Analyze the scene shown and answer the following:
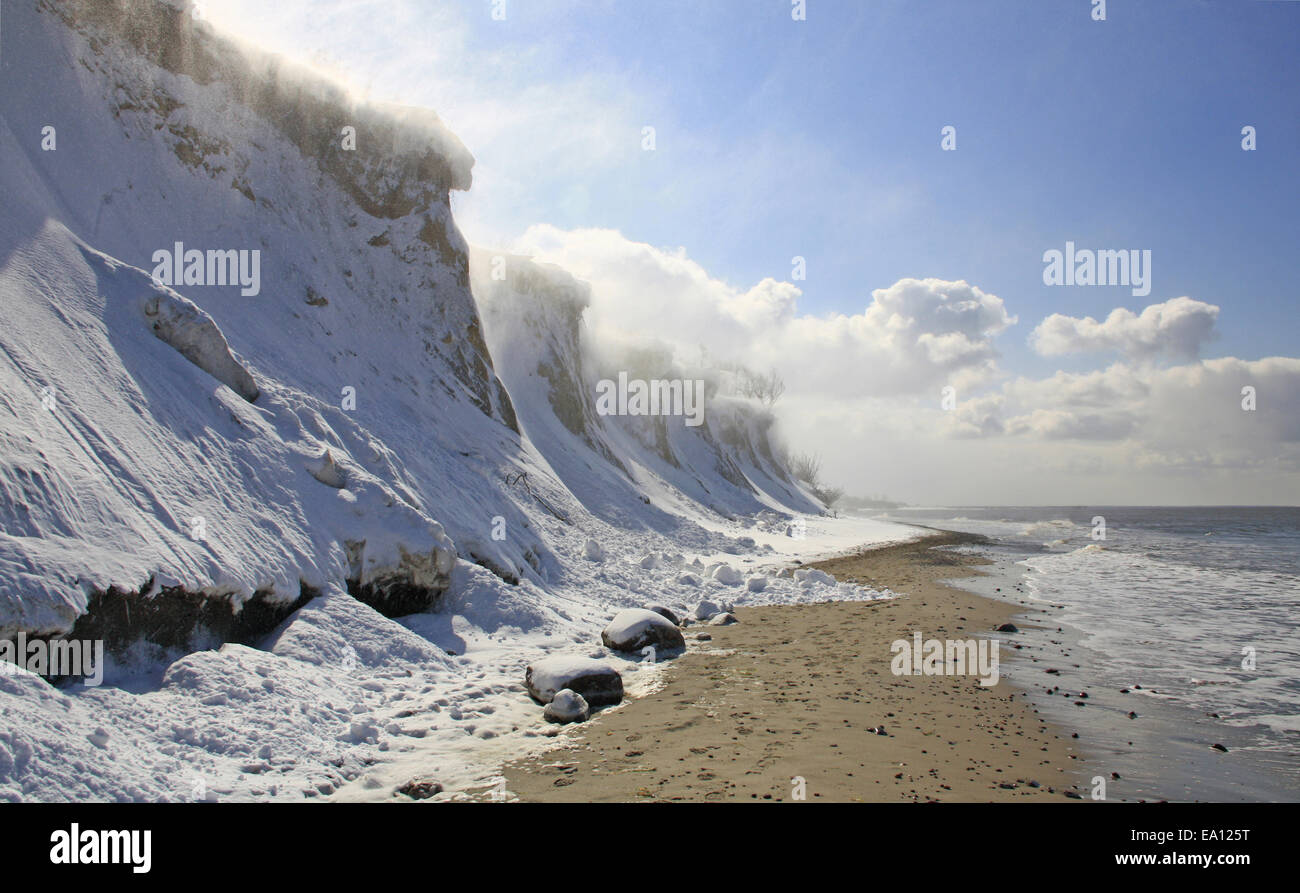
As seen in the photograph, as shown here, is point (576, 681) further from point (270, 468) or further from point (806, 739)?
point (270, 468)

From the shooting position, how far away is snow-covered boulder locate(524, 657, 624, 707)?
766cm

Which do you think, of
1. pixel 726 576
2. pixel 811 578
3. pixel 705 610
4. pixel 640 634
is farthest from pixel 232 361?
pixel 811 578

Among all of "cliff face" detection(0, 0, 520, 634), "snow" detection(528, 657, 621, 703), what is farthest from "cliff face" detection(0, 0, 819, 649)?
"snow" detection(528, 657, 621, 703)

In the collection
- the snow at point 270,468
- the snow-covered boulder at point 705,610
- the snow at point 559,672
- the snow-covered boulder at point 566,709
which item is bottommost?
the snow-covered boulder at point 705,610

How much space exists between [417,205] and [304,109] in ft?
14.4

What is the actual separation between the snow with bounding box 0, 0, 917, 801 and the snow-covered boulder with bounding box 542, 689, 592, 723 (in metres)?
0.18

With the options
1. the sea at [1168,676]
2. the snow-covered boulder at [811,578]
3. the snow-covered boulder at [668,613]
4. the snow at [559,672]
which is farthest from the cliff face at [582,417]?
the snow at [559,672]

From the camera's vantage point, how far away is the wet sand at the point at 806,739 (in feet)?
17.4

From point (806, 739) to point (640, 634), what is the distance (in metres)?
4.28

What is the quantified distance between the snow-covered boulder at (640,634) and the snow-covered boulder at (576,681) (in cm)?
219

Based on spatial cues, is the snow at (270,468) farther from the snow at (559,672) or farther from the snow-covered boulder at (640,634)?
the snow-covered boulder at (640,634)

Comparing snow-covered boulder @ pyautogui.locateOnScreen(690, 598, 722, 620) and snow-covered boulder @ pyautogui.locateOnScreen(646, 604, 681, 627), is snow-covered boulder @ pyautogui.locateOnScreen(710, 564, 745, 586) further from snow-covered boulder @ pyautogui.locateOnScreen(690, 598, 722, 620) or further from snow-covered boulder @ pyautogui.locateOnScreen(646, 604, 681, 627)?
snow-covered boulder @ pyautogui.locateOnScreen(646, 604, 681, 627)

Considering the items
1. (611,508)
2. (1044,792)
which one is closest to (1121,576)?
(611,508)
